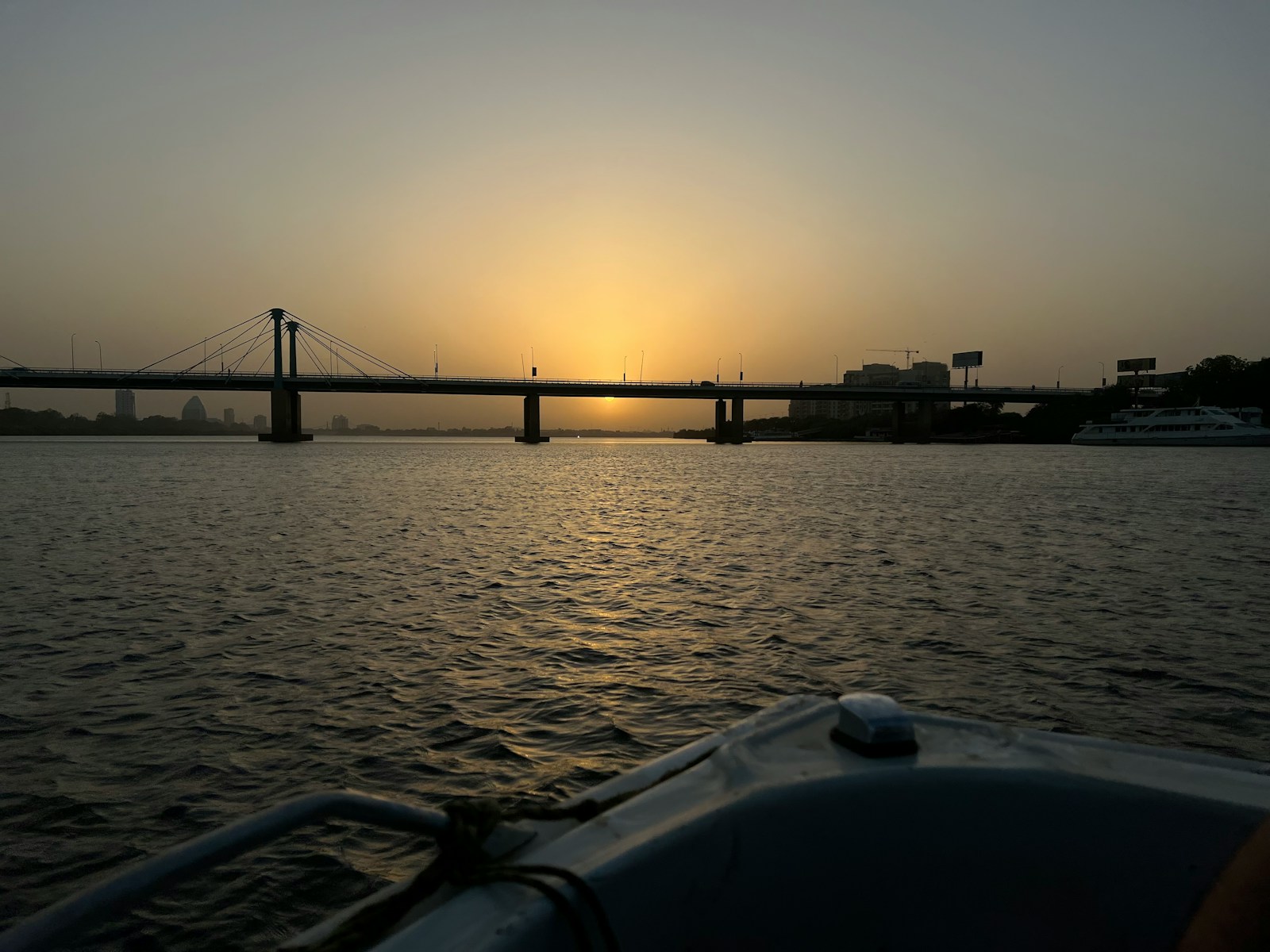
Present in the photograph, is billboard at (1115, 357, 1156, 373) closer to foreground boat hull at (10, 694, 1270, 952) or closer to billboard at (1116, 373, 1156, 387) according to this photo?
billboard at (1116, 373, 1156, 387)

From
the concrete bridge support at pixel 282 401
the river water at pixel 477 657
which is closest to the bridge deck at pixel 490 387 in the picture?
the concrete bridge support at pixel 282 401

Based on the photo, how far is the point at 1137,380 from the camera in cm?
13250

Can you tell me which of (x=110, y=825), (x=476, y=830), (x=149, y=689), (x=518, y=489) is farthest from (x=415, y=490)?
(x=476, y=830)

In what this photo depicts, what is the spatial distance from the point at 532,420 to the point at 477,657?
104250 mm

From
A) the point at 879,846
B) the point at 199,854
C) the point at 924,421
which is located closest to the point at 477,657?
the point at 879,846

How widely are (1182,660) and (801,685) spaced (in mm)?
3991

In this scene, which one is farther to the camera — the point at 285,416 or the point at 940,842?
the point at 285,416

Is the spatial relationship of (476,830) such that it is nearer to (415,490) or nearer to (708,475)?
(415,490)

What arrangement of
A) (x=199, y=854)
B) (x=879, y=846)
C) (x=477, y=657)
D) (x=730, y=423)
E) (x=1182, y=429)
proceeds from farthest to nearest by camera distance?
(x=730, y=423), (x=1182, y=429), (x=477, y=657), (x=879, y=846), (x=199, y=854)

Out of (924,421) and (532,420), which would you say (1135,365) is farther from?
(532,420)

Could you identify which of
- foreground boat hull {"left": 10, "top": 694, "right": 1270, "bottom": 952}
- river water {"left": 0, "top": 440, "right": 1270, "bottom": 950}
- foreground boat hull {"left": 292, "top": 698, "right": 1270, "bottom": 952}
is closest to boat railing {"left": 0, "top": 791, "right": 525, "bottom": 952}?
foreground boat hull {"left": 10, "top": 694, "right": 1270, "bottom": 952}

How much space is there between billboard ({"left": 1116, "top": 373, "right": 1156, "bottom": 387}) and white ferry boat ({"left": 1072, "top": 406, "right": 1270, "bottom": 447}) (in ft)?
115

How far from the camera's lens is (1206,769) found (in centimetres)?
191

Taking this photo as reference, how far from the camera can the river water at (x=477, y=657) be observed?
14.1ft
